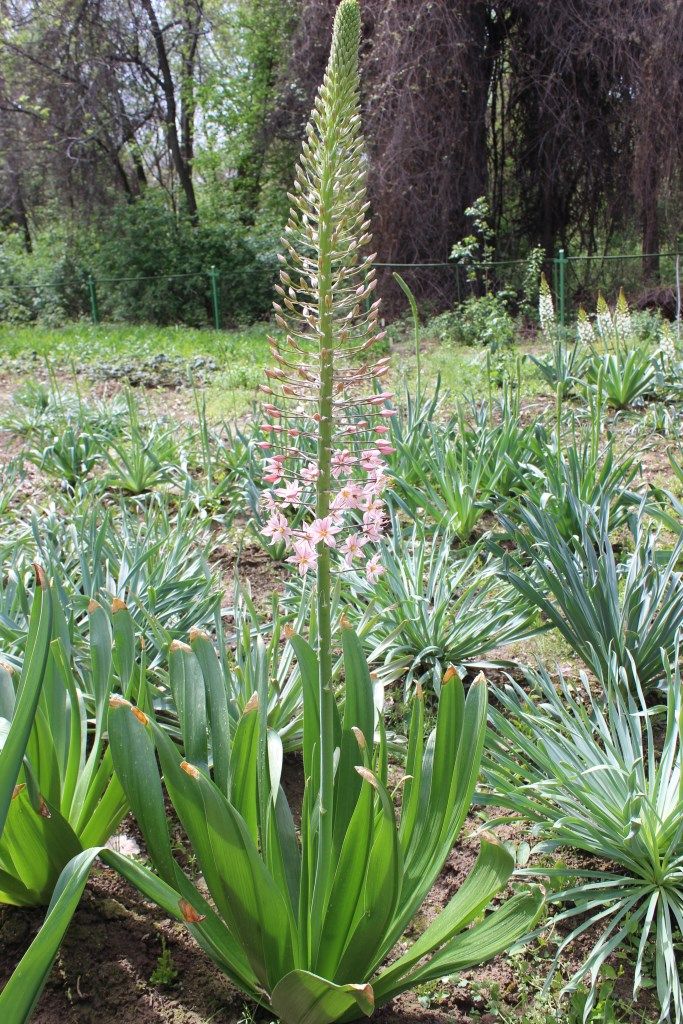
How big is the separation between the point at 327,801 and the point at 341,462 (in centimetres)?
66

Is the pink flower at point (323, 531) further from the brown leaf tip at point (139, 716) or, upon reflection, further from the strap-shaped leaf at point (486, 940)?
the strap-shaped leaf at point (486, 940)

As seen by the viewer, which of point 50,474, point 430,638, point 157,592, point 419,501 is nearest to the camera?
point 430,638

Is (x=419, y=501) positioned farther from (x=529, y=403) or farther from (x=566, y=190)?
(x=566, y=190)

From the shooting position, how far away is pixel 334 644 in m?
3.13

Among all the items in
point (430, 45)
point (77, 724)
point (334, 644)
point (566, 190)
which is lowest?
point (334, 644)

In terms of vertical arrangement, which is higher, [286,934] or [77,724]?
[77,724]

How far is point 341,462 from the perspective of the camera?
1464mm

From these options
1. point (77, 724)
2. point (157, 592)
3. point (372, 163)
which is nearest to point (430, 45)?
point (372, 163)

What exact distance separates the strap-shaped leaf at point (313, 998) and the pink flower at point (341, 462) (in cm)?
88

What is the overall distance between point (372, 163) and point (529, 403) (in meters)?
8.36

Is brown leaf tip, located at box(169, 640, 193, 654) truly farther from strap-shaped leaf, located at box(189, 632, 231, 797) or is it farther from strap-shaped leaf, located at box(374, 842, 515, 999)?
strap-shaped leaf, located at box(374, 842, 515, 999)

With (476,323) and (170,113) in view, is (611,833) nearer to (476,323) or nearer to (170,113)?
(476,323)

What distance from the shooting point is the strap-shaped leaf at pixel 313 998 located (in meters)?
1.33

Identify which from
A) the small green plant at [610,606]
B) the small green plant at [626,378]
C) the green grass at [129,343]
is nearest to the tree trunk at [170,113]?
the green grass at [129,343]
